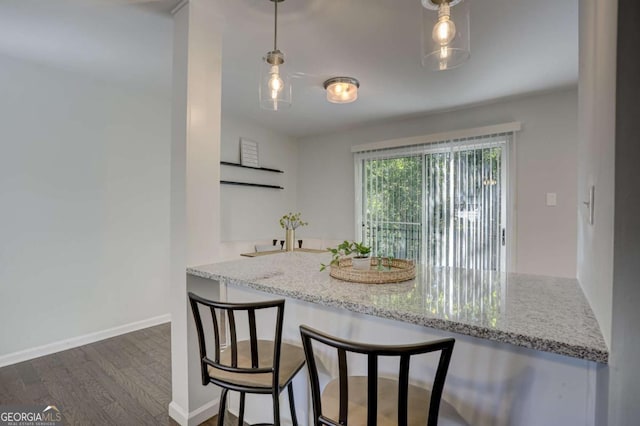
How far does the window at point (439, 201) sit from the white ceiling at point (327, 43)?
→ 26.4 inches

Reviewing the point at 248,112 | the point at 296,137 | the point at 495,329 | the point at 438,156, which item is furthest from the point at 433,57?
the point at 296,137

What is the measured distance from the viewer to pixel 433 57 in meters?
1.41

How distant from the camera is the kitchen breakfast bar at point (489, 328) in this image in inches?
34.5

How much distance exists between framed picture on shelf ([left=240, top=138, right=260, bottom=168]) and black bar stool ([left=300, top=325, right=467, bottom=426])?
3.46 m

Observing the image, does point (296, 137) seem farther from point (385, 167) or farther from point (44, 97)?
point (44, 97)

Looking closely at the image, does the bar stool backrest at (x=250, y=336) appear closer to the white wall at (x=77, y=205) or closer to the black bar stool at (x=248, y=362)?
the black bar stool at (x=248, y=362)

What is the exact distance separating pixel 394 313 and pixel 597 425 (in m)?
0.59

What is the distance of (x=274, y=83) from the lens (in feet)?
5.79

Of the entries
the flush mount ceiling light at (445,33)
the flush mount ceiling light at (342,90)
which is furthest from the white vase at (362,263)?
the flush mount ceiling light at (342,90)

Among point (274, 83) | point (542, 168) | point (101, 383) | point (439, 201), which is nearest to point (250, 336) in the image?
point (274, 83)

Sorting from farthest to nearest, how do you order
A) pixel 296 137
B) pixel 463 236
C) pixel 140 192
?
pixel 296 137
pixel 463 236
pixel 140 192

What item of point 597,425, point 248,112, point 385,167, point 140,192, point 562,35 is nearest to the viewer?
point 597,425

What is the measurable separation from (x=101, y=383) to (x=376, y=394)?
228 cm

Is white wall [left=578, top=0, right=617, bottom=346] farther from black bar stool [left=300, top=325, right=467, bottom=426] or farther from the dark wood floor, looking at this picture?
the dark wood floor
